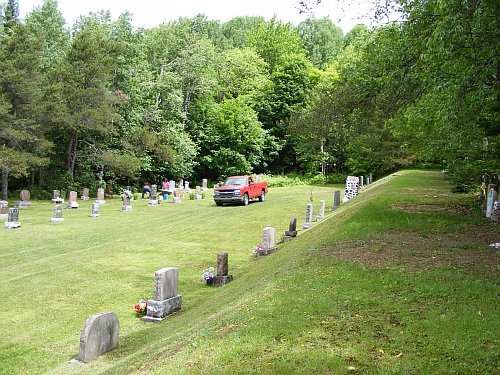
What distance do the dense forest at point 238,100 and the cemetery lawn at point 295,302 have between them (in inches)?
106

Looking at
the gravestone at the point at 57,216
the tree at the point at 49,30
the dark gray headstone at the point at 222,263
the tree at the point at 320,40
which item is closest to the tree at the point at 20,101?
the tree at the point at 49,30

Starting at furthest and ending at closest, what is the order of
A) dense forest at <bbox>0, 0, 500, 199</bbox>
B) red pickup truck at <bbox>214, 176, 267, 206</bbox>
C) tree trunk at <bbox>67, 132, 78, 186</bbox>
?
tree trunk at <bbox>67, 132, 78, 186</bbox>
red pickup truck at <bbox>214, 176, 267, 206</bbox>
dense forest at <bbox>0, 0, 500, 199</bbox>

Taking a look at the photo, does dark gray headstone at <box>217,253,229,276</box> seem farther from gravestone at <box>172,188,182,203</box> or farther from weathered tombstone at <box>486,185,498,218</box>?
gravestone at <box>172,188,182,203</box>

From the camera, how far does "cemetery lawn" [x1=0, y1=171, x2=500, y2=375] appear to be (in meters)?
5.25

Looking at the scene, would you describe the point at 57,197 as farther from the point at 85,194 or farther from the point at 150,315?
the point at 150,315

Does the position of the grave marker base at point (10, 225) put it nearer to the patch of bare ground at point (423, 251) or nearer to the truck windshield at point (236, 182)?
the truck windshield at point (236, 182)

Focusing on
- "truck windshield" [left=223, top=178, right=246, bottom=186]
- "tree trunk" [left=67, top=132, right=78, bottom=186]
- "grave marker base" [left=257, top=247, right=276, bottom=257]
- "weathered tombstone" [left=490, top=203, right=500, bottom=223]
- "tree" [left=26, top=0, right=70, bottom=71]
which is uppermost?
"tree" [left=26, top=0, right=70, bottom=71]

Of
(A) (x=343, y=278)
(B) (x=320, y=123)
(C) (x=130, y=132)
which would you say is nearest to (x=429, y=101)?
(B) (x=320, y=123)

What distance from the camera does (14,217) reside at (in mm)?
19891

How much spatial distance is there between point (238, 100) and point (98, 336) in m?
43.8

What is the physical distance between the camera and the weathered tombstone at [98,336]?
7312 millimetres

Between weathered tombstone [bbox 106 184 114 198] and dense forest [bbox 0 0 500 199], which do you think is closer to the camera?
dense forest [bbox 0 0 500 199]

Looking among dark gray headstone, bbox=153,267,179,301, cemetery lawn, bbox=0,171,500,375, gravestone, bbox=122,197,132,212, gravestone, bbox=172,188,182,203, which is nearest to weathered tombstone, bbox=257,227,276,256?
cemetery lawn, bbox=0,171,500,375

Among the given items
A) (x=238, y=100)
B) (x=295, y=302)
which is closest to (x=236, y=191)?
(x=295, y=302)
